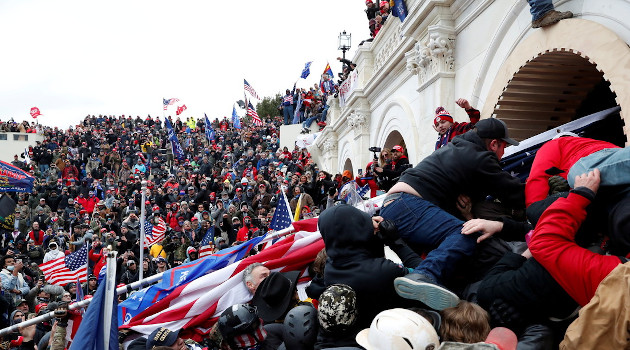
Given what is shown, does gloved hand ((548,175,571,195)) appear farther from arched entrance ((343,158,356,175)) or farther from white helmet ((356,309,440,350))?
arched entrance ((343,158,356,175))

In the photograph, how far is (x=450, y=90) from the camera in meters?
9.67

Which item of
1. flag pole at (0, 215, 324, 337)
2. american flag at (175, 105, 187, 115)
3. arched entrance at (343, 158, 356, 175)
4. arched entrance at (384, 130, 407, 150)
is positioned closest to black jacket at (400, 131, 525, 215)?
flag pole at (0, 215, 324, 337)

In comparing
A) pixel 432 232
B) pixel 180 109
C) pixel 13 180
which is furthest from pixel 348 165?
pixel 180 109

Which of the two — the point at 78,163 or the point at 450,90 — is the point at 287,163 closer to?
the point at 78,163

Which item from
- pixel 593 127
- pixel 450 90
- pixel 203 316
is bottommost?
pixel 203 316

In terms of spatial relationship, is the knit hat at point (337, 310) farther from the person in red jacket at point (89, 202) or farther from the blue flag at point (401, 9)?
the person in red jacket at point (89, 202)

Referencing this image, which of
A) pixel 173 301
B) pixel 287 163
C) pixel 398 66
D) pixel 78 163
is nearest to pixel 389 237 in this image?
pixel 173 301

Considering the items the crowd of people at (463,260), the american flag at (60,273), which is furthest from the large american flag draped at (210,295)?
the american flag at (60,273)

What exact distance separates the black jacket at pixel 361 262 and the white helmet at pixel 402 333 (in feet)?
1.92

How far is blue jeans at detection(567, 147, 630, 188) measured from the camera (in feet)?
9.81

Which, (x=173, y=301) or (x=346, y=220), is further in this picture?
(x=173, y=301)

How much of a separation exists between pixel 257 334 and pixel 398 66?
9.58 meters

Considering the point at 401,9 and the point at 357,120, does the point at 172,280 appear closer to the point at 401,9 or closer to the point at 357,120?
the point at 401,9

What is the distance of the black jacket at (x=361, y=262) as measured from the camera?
3645 millimetres
